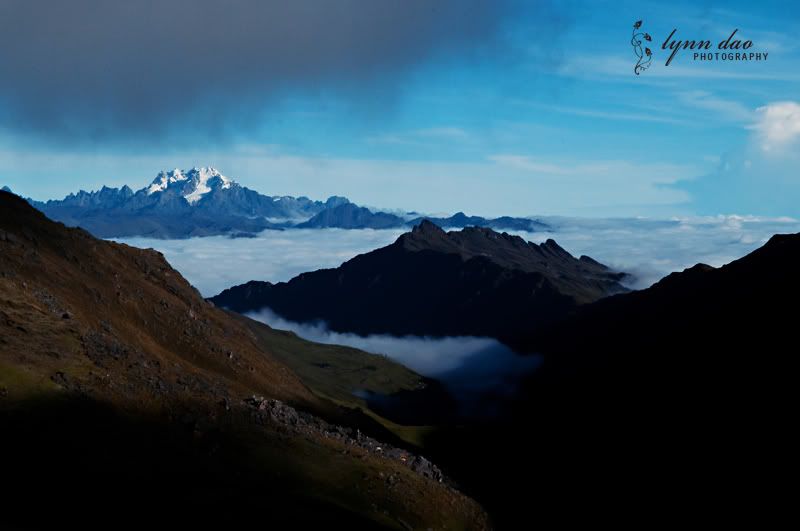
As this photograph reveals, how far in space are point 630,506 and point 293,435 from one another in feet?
220

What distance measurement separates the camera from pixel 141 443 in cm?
8612

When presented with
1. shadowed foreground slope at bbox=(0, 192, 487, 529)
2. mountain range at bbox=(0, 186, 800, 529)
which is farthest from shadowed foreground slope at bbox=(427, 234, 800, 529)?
shadowed foreground slope at bbox=(0, 192, 487, 529)

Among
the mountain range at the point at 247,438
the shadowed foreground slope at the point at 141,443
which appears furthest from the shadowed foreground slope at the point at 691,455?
the shadowed foreground slope at the point at 141,443

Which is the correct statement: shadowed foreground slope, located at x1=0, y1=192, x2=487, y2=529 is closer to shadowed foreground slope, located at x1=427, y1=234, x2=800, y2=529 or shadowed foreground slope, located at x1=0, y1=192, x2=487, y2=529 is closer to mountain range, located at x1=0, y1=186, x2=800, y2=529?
mountain range, located at x1=0, y1=186, x2=800, y2=529

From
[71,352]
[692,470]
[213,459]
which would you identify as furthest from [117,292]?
[692,470]

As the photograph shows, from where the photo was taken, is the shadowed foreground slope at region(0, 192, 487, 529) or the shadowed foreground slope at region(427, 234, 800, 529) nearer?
the shadowed foreground slope at region(0, 192, 487, 529)

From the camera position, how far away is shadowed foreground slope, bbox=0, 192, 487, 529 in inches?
2872

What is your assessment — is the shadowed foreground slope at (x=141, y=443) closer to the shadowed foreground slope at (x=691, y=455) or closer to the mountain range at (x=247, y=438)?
the mountain range at (x=247, y=438)

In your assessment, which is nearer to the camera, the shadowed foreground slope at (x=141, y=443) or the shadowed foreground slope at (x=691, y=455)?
the shadowed foreground slope at (x=141, y=443)

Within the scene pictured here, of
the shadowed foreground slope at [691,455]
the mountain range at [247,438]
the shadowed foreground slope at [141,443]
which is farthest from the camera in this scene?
the shadowed foreground slope at [691,455]

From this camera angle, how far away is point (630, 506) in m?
133

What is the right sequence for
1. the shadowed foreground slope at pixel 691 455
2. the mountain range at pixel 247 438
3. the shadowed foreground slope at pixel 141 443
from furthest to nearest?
the shadowed foreground slope at pixel 691 455 < the mountain range at pixel 247 438 < the shadowed foreground slope at pixel 141 443

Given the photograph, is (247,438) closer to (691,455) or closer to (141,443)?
(141,443)

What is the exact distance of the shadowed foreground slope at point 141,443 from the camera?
239ft
